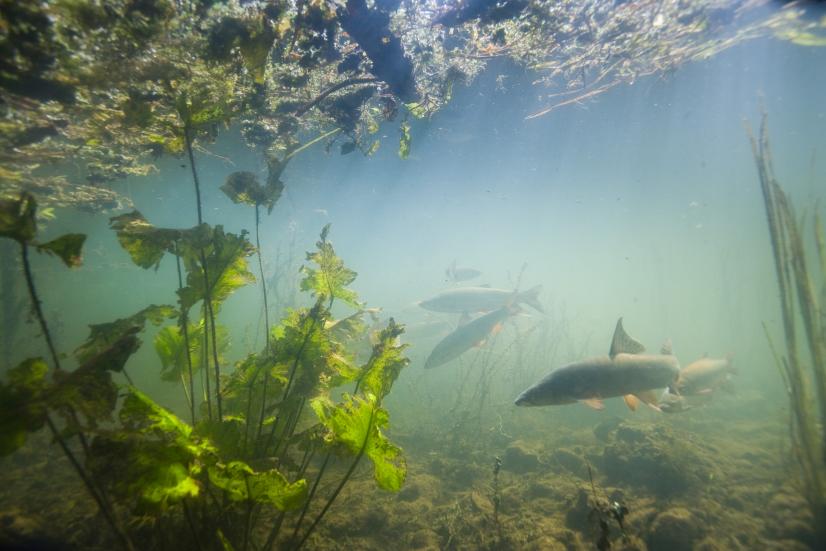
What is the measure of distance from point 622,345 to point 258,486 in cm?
569

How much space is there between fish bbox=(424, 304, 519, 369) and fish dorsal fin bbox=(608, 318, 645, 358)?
4.12m

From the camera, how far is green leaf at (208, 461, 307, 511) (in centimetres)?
194

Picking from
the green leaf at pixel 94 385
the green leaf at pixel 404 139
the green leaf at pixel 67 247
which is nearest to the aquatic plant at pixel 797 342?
the green leaf at pixel 404 139

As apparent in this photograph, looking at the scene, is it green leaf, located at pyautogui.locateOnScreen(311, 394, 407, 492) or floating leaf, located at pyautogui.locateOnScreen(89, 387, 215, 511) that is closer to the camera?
floating leaf, located at pyautogui.locateOnScreen(89, 387, 215, 511)

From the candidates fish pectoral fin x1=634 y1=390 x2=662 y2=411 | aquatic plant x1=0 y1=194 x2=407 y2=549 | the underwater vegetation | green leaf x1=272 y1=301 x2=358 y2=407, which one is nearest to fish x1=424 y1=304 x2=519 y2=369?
the underwater vegetation

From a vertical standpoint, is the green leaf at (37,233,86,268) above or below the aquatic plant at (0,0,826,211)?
below

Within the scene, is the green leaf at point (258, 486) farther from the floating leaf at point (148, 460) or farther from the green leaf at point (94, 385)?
the green leaf at point (94, 385)

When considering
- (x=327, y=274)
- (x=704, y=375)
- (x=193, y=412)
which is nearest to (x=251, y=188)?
(x=327, y=274)

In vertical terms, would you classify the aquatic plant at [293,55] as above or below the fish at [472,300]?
above

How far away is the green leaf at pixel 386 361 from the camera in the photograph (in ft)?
10.3

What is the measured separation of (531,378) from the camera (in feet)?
52.4

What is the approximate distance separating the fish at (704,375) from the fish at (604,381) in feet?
6.10

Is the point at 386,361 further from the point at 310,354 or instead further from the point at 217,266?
the point at 217,266

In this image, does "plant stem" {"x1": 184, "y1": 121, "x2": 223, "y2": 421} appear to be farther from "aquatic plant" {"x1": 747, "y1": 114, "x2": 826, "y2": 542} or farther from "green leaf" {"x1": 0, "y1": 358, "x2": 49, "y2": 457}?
"aquatic plant" {"x1": 747, "y1": 114, "x2": 826, "y2": 542}
